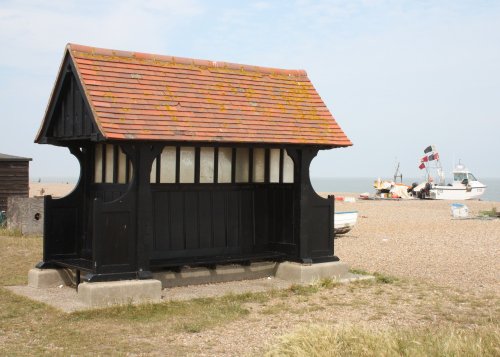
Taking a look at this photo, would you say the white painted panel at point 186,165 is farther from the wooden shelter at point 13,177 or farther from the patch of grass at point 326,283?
the wooden shelter at point 13,177

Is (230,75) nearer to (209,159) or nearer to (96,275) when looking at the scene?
(209,159)

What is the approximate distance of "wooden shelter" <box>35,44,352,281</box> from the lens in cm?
1103

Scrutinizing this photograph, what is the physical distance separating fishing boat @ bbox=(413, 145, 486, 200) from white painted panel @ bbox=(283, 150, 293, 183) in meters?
47.8

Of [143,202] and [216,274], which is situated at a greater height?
[143,202]

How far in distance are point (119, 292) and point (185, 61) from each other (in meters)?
4.56

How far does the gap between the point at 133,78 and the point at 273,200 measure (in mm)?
→ 3549

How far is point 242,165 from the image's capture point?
1317 centimetres

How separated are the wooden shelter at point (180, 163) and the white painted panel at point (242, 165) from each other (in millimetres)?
28

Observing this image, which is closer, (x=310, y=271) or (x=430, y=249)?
(x=310, y=271)

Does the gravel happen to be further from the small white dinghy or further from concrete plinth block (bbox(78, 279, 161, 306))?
concrete plinth block (bbox(78, 279, 161, 306))

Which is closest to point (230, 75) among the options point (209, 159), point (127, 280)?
point (209, 159)

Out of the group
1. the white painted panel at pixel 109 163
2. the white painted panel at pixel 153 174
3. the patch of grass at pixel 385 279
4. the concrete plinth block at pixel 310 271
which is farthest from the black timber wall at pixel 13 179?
the patch of grass at pixel 385 279

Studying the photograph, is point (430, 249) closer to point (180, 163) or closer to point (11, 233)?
point (180, 163)

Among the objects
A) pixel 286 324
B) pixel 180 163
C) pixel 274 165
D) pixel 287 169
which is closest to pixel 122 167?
pixel 180 163
